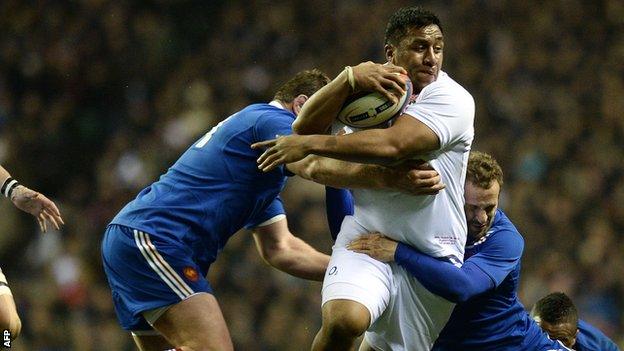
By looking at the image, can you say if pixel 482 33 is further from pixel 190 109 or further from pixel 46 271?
pixel 46 271

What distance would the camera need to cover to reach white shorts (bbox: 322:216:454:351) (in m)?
4.73

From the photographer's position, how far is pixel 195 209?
5.07 meters

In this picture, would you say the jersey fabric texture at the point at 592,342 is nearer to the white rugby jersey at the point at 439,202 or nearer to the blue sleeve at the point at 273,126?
the white rugby jersey at the point at 439,202

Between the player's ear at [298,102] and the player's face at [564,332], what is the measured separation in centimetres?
157

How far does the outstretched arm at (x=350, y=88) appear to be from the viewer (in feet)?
15.0

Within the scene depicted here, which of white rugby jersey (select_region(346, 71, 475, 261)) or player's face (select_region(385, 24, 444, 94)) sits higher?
player's face (select_region(385, 24, 444, 94))

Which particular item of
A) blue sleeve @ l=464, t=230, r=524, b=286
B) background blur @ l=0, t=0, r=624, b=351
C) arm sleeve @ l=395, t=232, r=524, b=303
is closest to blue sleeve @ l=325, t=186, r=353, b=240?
arm sleeve @ l=395, t=232, r=524, b=303

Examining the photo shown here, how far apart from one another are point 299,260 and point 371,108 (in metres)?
1.30

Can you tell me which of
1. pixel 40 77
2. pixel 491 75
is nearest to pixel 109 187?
pixel 40 77

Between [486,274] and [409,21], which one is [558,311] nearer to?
[486,274]

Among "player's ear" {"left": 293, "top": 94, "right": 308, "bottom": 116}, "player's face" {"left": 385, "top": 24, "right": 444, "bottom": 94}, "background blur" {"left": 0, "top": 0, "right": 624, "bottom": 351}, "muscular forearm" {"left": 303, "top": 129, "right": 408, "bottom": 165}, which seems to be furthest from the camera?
"background blur" {"left": 0, "top": 0, "right": 624, "bottom": 351}

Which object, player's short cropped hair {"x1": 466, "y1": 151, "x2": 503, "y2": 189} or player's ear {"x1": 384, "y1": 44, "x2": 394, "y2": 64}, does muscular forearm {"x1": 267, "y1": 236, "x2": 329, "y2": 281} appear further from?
player's ear {"x1": 384, "y1": 44, "x2": 394, "y2": 64}

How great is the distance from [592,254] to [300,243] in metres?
4.20

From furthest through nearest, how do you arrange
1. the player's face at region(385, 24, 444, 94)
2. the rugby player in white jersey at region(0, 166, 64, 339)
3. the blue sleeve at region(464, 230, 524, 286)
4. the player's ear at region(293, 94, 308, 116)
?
the player's ear at region(293, 94, 308, 116)
the rugby player in white jersey at region(0, 166, 64, 339)
the blue sleeve at region(464, 230, 524, 286)
the player's face at region(385, 24, 444, 94)
